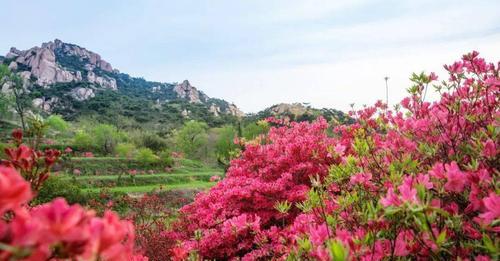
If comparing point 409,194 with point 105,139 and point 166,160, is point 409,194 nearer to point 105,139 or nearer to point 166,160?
point 166,160

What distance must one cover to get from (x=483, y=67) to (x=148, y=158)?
2793cm

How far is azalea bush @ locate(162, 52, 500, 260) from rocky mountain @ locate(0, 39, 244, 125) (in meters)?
71.9

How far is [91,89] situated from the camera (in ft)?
319

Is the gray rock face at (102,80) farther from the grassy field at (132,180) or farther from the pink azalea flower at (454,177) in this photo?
the pink azalea flower at (454,177)

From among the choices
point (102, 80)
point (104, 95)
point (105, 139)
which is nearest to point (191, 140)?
point (105, 139)

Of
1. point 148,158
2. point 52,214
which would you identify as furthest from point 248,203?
point 148,158

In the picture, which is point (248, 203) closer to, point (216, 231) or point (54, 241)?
point (216, 231)

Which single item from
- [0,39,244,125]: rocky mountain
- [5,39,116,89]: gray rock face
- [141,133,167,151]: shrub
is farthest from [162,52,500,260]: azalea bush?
[5,39,116,89]: gray rock face

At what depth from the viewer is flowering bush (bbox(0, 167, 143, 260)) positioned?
81 centimetres

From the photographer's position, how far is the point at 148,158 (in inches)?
1168

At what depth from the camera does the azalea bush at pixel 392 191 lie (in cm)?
184

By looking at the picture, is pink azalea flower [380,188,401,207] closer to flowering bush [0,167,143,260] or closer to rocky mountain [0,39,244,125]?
flowering bush [0,167,143,260]

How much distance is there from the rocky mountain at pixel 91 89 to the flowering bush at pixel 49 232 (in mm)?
76565

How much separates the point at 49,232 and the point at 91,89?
10363cm
